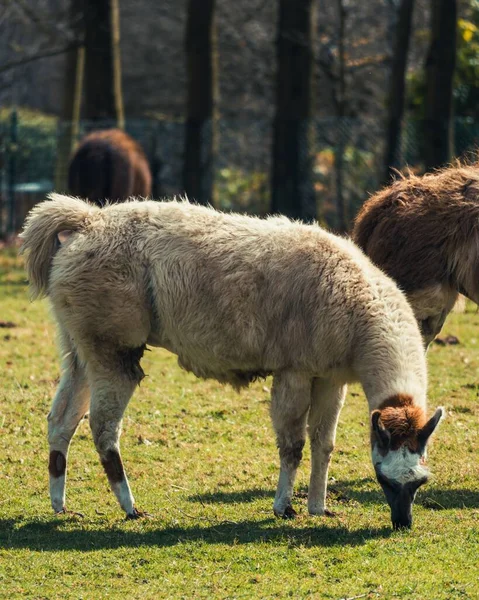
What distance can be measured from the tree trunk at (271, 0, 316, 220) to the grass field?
9.34 metres

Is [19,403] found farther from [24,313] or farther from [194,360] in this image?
[24,313]

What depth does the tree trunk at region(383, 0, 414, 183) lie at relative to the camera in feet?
61.3

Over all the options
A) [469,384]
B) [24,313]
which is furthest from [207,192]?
[469,384]

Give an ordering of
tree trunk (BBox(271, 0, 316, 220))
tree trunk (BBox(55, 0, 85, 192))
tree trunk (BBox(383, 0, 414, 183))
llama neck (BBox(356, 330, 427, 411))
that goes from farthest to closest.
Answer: tree trunk (BBox(55, 0, 85, 192)) → tree trunk (BBox(271, 0, 316, 220)) → tree trunk (BBox(383, 0, 414, 183)) → llama neck (BBox(356, 330, 427, 411))

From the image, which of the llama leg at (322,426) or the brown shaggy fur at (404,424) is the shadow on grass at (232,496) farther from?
the brown shaggy fur at (404,424)

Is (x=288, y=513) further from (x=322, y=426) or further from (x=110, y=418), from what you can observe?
(x=110, y=418)

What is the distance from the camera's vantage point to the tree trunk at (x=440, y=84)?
17.2 meters

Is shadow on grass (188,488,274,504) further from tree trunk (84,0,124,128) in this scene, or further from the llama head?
tree trunk (84,0,124,128)

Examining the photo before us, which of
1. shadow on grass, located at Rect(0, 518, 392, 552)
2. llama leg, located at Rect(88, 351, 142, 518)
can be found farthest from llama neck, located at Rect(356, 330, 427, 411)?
llama leg, located at Rect(88, 351, 142, 518)

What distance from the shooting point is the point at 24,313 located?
1308cm

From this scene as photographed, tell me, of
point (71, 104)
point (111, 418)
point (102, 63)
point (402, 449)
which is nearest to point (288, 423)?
point (402, 449)

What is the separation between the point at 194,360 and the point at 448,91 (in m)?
12.3

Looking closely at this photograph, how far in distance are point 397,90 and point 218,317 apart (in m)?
13.5

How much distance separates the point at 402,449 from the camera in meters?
5.78
